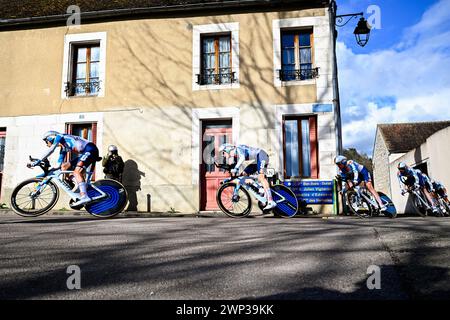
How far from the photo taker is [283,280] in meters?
2.63

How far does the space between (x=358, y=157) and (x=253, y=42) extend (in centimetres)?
5098

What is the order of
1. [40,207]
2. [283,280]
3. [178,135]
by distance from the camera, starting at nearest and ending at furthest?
[283,280], [40,207], [178,135]

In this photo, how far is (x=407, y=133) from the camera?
98.5 ft

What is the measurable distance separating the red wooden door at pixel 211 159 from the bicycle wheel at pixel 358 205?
363 cm

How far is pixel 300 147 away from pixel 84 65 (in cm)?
767

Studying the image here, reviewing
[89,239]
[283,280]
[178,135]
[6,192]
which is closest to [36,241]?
[89,239]

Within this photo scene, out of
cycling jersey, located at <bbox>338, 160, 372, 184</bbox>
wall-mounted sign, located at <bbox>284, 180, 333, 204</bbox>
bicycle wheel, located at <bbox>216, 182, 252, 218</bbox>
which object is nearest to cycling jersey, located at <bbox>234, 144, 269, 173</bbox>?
bicycle wheel, located at <bbox>216, 182, 252, 218</bbox>

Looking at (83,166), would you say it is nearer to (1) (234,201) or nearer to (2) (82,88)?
(1) (234,201)

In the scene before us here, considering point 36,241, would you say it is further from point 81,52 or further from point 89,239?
point 81,52

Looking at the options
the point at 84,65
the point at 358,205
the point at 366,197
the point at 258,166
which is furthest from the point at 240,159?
the point at 84,65

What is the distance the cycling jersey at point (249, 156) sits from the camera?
326 inches

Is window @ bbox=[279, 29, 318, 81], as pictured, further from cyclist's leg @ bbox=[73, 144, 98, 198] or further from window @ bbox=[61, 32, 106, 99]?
cyclist's leg @ bbox=[73, 144, 98, 198]

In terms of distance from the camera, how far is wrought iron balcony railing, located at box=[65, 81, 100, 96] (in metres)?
11.7

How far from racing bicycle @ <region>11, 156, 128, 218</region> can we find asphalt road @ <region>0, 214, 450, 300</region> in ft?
7.15
